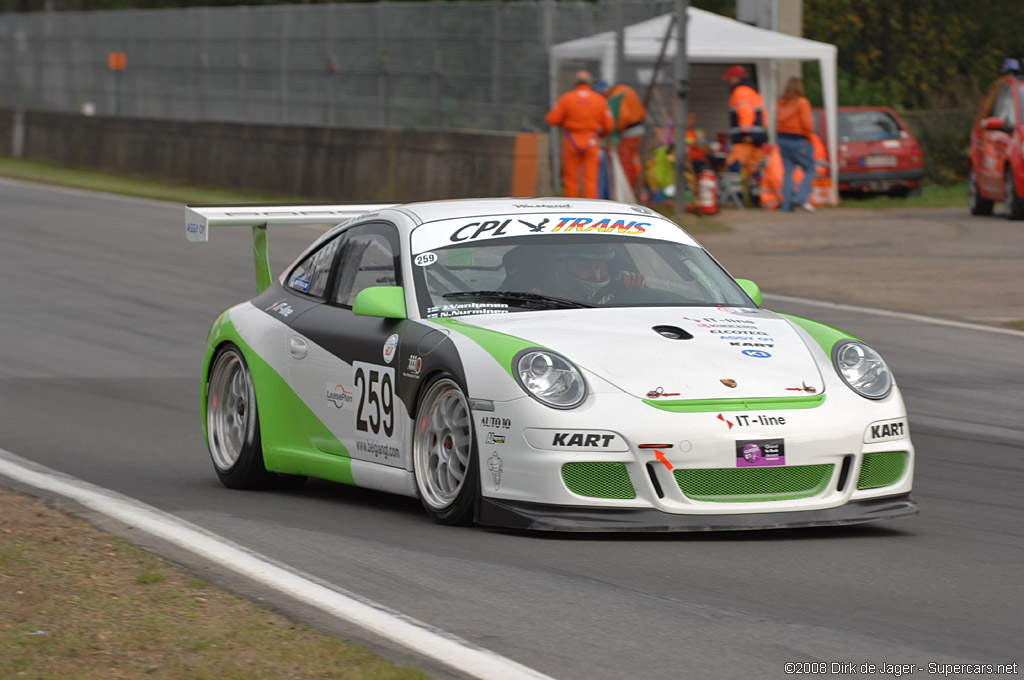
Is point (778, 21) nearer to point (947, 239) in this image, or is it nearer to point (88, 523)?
point (947, 239)

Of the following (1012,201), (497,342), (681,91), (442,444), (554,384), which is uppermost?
(681,91)

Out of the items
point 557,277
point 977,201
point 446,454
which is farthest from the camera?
point 977,201

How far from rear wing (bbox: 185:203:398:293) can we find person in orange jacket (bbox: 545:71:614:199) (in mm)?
14875

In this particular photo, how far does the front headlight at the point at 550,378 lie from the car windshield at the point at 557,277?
28.9 inches

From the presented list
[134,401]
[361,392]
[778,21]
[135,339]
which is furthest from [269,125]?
[361,392]

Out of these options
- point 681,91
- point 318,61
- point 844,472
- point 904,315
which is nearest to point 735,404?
point 844,472

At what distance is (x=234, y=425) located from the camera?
8719 mm

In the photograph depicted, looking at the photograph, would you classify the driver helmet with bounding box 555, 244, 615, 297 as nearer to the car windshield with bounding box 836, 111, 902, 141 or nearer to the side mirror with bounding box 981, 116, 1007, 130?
the side mirror with bounding box 981, 116, 1007, 130

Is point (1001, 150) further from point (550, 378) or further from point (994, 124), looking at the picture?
point (550, 378)

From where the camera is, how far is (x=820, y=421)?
6.71m

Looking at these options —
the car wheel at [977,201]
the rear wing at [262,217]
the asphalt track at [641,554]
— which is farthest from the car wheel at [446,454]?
the car wheel at [977,201]

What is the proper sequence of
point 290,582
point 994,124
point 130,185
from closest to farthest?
point 290,582 → point 994,124 → point 130,185

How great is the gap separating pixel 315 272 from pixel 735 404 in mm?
2671

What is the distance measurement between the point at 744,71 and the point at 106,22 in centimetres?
2067
